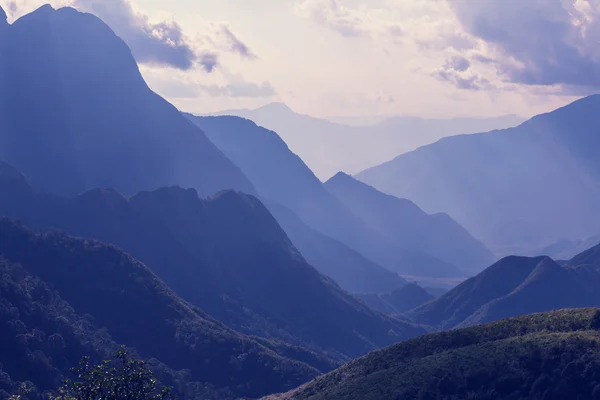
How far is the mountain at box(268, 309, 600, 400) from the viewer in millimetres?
103438

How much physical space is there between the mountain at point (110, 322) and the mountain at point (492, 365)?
174 feet

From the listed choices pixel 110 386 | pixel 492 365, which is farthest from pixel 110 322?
pixel 110 386

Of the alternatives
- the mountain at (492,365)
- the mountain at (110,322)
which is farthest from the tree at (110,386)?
the mountain at (110,322)

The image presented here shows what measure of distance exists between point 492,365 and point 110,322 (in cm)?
10326

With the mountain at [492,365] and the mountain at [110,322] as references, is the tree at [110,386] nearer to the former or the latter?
the mountain at [492,365]

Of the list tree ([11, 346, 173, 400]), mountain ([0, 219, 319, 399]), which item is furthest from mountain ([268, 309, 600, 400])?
mountain ([0, 219, 319, 399])

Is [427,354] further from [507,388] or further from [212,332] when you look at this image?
[212,332]

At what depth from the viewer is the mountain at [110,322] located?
160 metres

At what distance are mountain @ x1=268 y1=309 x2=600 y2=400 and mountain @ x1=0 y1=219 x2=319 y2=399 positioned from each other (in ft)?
174

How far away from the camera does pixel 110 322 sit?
185 meters

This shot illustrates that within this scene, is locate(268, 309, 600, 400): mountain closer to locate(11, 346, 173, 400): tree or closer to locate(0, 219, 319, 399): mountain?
locate(11, 346, 173, 400): tree

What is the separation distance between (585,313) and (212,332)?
9493cm

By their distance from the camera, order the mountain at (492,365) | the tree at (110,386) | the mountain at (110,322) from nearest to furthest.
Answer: the tree at (110,386), the mountain at (492,365), the mountain at (110,322)

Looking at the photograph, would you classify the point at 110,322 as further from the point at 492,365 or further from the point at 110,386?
the point at 110,386
